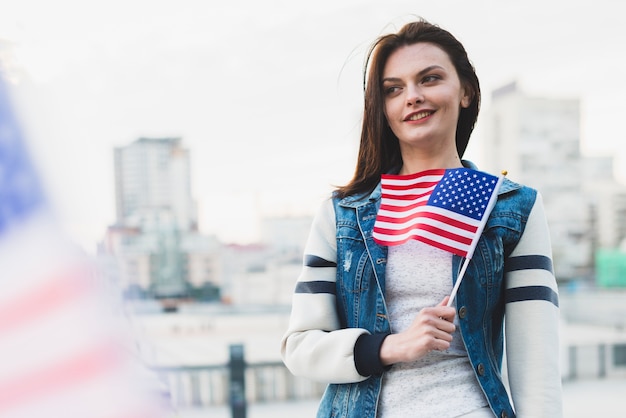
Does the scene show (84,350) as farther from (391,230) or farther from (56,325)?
(391,230)

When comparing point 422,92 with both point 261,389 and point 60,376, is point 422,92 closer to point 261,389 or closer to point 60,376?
point 60,376

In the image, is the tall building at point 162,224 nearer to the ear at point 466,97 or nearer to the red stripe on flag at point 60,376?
the red stripe on flag at point 60,376

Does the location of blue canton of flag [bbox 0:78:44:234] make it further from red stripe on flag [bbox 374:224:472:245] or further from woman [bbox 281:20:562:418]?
red stripe on flag [bbox 374:224:472:245]

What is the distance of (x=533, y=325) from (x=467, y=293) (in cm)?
10

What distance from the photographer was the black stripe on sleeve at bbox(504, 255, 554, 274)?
3.18ft

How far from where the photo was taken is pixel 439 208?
0.99 meters

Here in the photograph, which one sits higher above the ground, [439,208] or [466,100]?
[466,100]

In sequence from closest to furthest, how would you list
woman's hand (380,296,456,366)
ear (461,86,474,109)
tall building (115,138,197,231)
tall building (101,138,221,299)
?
woman's hand (380,296,456,366), ear (461,86,474,109), tall building (101,138,221,299), tall building (115,138,197,231)

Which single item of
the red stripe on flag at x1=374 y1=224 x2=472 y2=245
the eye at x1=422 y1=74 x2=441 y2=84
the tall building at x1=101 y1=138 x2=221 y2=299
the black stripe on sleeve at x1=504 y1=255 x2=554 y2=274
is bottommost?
the tall building at x1=101 y1=138 x2=221 y2=299

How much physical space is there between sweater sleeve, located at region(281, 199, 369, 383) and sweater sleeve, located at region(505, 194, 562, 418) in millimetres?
222

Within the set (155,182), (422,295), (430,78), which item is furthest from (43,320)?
(155,182)

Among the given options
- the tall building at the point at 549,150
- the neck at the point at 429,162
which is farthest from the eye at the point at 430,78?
the tall building at the point at 549,150

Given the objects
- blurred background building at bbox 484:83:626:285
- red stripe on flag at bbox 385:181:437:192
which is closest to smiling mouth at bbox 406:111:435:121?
red stripe on flag at bbox 385:181:437:192

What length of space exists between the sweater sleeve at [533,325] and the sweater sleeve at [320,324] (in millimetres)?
222
